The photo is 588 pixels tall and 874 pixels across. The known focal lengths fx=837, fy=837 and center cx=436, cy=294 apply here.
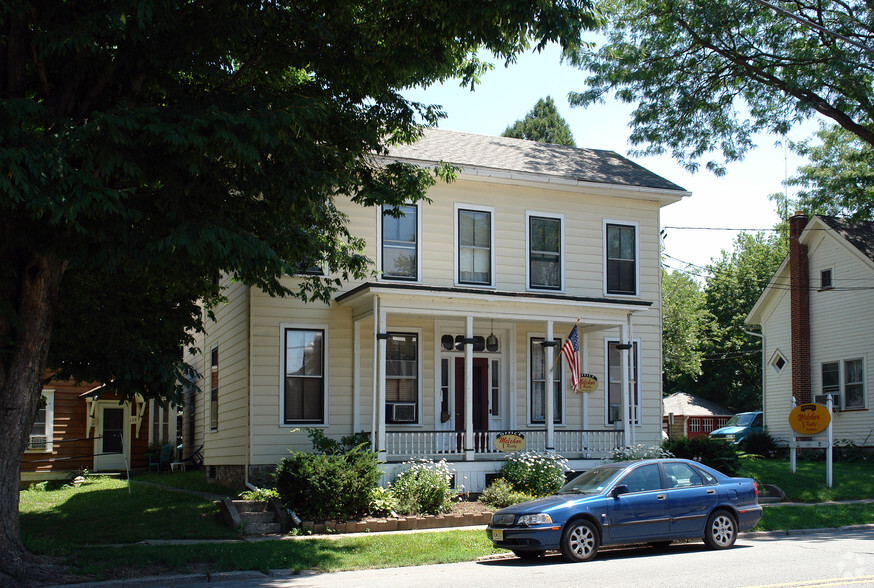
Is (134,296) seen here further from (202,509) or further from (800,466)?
(800,466)

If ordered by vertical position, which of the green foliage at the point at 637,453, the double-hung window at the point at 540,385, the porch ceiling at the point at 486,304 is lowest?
the green foliage at the point at 637,453

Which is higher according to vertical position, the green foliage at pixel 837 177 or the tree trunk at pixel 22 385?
the green foliage at pixel 837 177

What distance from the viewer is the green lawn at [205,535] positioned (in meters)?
11.9

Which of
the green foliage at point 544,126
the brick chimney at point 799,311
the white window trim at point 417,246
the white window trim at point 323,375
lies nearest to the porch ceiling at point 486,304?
the white window trim at point 323,375

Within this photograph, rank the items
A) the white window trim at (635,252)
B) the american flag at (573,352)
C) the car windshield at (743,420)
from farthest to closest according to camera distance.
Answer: the car windshield at (743,420)
the white window trim at (635,252)
the american flag at (573,352)

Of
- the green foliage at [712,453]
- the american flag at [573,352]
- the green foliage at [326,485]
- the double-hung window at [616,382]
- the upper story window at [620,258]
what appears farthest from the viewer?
the upper story window at [620,258]

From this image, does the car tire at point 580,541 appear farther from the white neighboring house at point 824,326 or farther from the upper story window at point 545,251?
the white neighboring house at point 824,326

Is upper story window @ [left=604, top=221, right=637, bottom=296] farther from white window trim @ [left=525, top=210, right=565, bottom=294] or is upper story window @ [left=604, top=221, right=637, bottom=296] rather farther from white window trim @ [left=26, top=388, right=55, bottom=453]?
white window trim @ [left=26, top=388, right=55, bottom=453]

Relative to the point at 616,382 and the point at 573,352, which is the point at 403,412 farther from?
the point at 616,382

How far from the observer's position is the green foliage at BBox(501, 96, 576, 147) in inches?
2302

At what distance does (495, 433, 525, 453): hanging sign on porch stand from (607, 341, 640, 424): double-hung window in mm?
3716

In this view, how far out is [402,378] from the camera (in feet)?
65.2

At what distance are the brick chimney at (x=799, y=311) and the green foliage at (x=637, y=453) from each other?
554 inches

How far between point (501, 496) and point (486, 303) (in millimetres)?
4343
